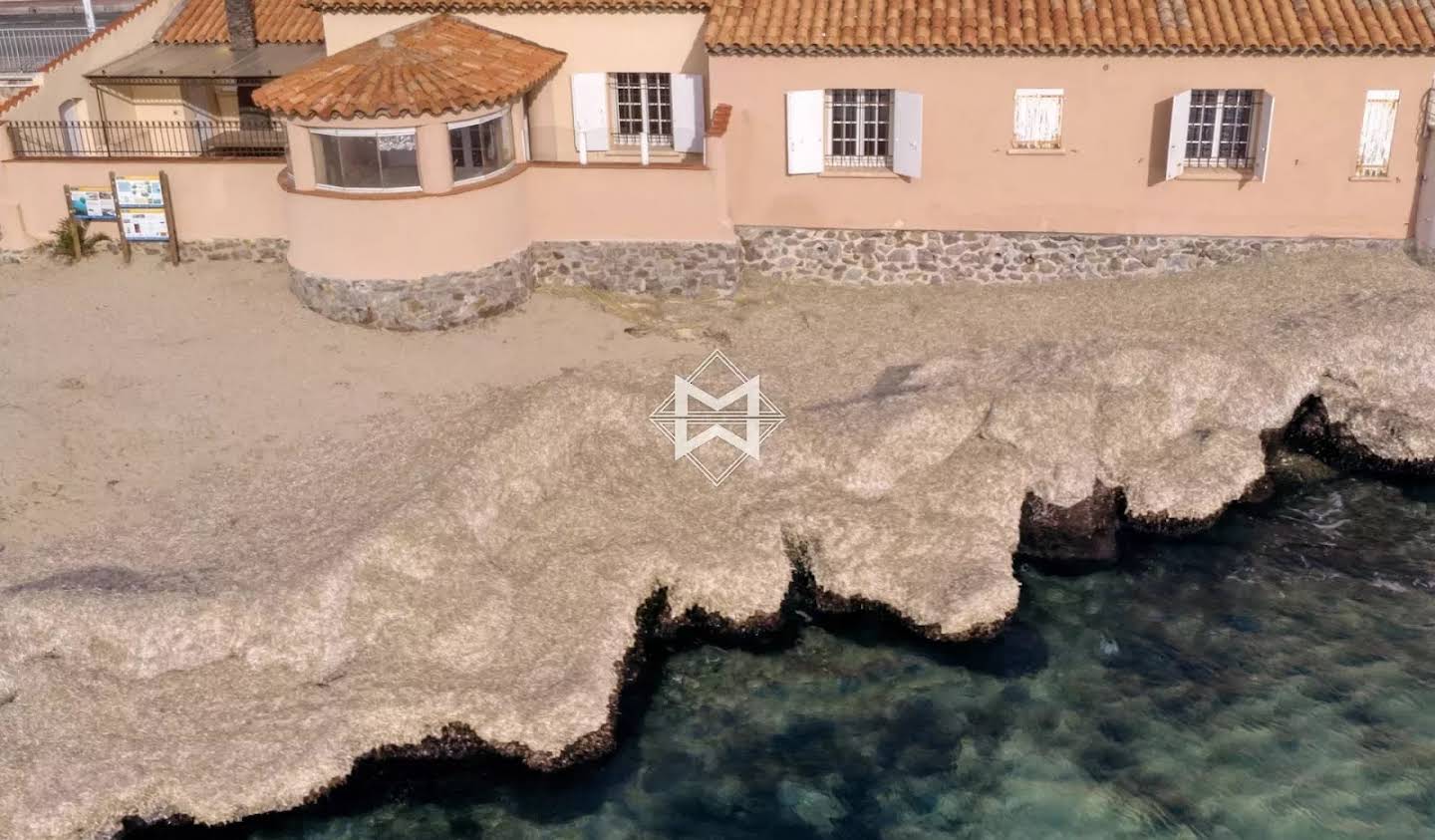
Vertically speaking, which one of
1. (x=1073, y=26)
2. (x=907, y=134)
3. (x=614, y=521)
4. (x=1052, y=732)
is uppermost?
(x=1073, y=26)

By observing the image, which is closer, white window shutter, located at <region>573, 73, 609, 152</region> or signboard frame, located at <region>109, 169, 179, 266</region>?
signboard frame, located at <region>109, 169, 179, 266</region>

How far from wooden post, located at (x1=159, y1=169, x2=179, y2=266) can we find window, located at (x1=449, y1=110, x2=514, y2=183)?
693 cm

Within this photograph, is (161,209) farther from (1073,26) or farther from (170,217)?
(1073,26)

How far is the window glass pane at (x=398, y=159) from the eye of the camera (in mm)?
24406

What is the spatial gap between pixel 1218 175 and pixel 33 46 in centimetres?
3118

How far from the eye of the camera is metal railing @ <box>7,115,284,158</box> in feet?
94.0

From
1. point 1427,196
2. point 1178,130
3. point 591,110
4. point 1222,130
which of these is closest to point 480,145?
point 591,110

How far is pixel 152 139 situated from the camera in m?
30.4

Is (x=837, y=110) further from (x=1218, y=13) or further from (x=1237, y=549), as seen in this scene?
(x=1237, y=549)

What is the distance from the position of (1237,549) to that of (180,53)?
2491cm

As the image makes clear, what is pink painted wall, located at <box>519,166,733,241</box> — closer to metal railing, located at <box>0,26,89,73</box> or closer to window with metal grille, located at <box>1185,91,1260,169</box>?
window with metal grille, located at <box>1185,91,1260,169</box>

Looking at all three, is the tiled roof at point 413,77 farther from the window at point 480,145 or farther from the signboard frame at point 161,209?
the signboard frame at point 161,209

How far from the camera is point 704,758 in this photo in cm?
1688

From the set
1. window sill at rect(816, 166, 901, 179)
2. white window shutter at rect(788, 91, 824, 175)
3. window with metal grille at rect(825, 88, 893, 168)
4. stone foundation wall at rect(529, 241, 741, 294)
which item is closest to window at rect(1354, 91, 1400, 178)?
window sill at rect(816, 166, 901, 179)
